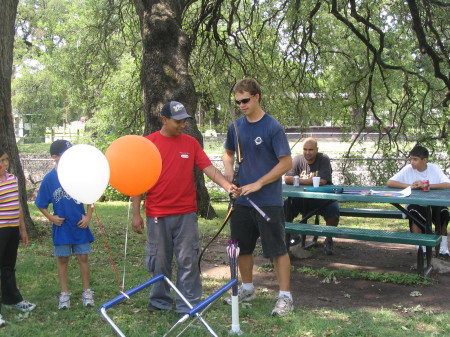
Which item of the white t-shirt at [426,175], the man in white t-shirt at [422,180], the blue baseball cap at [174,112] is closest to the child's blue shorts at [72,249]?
the blue baseball cap at [174,112]

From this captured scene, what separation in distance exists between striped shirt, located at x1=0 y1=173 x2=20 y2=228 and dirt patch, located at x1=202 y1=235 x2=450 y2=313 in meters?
2.22

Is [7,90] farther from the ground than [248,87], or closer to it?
farther from the ground

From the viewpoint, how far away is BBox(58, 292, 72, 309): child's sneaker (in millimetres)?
4484

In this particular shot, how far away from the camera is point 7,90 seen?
6.76 m

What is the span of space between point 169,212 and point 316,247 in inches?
134

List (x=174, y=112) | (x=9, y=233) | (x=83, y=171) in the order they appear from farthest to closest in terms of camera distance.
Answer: (x=9, y=233) → (x=174, y=112) → (x=83, y=171)

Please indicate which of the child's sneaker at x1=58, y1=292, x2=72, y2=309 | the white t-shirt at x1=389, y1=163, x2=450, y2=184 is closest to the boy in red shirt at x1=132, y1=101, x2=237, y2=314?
the child's sneaker at x1=58, y1=292, x2=72, y2=309

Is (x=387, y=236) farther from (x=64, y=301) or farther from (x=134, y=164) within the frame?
(x=64, y=301)

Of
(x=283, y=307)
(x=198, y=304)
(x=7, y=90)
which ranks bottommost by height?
(x=283, y=307)

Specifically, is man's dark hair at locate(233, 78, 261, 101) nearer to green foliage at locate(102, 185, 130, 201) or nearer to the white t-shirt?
the white t-shirt

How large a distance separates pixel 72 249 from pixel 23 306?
629mm

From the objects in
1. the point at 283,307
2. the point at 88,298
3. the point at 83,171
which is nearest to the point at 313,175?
the point at 283,307

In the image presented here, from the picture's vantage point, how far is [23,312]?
4438 mm

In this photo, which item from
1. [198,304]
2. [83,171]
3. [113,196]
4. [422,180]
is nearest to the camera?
[198,304]
